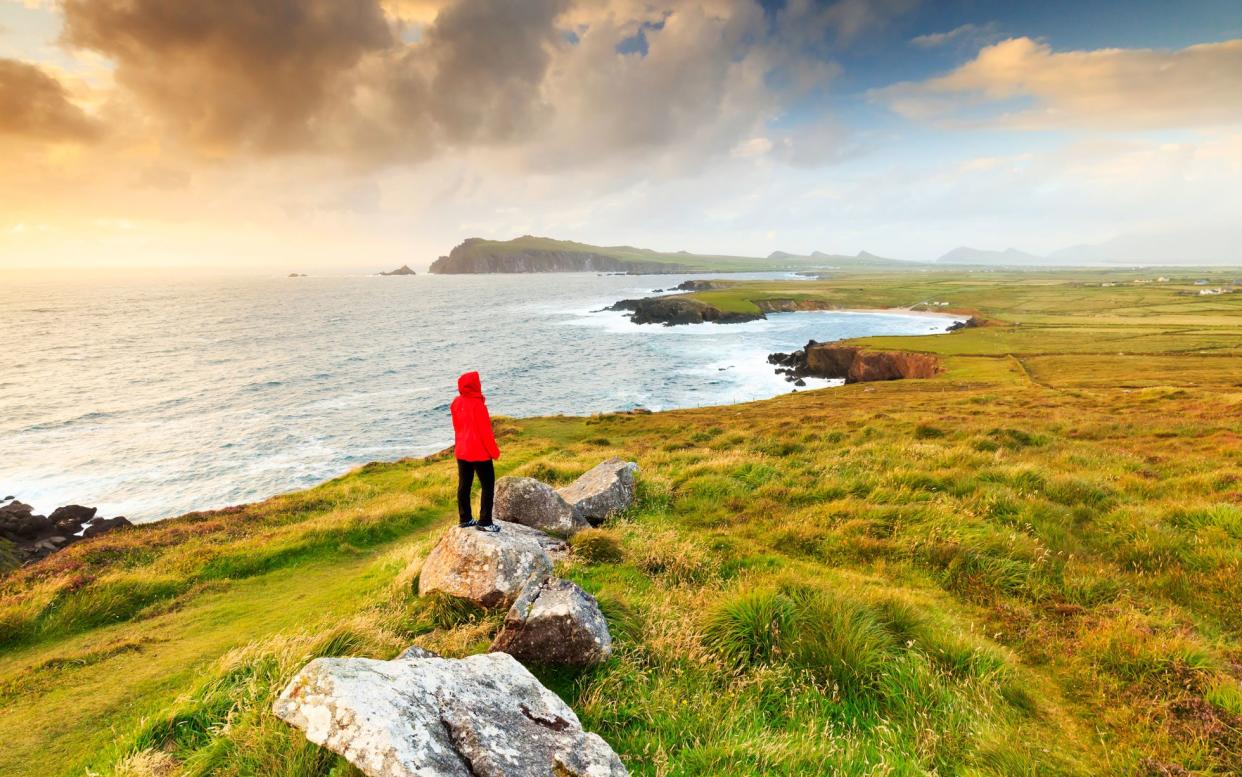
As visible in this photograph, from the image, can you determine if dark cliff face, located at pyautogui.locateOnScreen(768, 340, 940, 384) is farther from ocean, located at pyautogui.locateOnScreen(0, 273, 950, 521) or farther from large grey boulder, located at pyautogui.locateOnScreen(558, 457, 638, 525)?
large grey boulder, located at pyautogui.locateOnScreen(558, 457, 638, 525)

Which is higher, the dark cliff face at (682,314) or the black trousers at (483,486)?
the black trousers at (483,486)

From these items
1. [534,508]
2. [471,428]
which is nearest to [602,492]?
[534,508]

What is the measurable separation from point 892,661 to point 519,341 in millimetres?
107468

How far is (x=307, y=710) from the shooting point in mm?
4594

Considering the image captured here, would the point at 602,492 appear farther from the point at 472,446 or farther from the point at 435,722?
the point at 435,722

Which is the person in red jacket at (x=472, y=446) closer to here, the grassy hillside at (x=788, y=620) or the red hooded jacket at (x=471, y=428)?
the red hooded jacket at (x=471, y=428)

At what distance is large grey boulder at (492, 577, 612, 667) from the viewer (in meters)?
6.80

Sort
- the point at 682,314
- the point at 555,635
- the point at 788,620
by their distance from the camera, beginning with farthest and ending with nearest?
the point at 682,314
the point at 788,620
the point at 555,635

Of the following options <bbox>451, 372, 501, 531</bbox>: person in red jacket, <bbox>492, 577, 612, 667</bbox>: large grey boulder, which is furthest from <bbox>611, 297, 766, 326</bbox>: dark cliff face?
<bbox>492, 577, 612, 667</bbox>: large grey boulder

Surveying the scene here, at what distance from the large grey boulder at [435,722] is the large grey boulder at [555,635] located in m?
1.17

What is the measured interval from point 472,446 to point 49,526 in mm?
37405

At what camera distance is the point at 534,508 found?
1249cm

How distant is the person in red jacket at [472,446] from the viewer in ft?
33.4

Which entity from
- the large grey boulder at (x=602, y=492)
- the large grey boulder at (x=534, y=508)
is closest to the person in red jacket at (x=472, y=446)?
the large grey boulder at (x=534, y=508)
